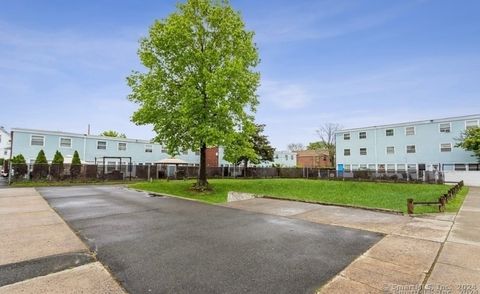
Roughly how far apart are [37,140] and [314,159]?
47.2m

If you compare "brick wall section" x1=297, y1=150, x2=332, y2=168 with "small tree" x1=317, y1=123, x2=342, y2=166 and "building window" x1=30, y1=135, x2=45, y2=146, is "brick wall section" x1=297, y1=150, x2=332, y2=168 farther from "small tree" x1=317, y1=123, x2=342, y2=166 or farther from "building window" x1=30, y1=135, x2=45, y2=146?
"building window" x1=30, y1=135, x2=45, y2=146

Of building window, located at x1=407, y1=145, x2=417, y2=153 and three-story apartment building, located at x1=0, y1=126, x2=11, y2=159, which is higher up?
three-story apartment building, located at x1=0, y1=126, x2=11, y2=159

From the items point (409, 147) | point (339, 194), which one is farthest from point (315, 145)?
point (339, 194)

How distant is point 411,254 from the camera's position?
5.48 meters

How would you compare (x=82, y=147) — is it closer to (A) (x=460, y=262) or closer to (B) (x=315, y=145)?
(A) (x=460, y=262)

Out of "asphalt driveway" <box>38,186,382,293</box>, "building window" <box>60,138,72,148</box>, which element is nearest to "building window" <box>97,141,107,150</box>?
"building window" <box>60,138,72,148</box>

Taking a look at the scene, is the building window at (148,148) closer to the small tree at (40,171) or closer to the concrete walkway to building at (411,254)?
the small tree at (40,171)

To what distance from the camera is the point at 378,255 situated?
5.44 meters

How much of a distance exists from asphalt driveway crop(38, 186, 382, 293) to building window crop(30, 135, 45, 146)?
2638cm

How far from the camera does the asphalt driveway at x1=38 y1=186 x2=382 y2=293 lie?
13.6 ft

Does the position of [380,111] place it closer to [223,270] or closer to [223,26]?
[223,26]

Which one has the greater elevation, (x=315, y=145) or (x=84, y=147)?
(x=315, y=145)

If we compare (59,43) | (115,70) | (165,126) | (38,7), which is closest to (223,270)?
(165,126)

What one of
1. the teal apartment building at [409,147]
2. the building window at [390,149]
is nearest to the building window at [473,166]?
the teal apartment building at [409,147]
